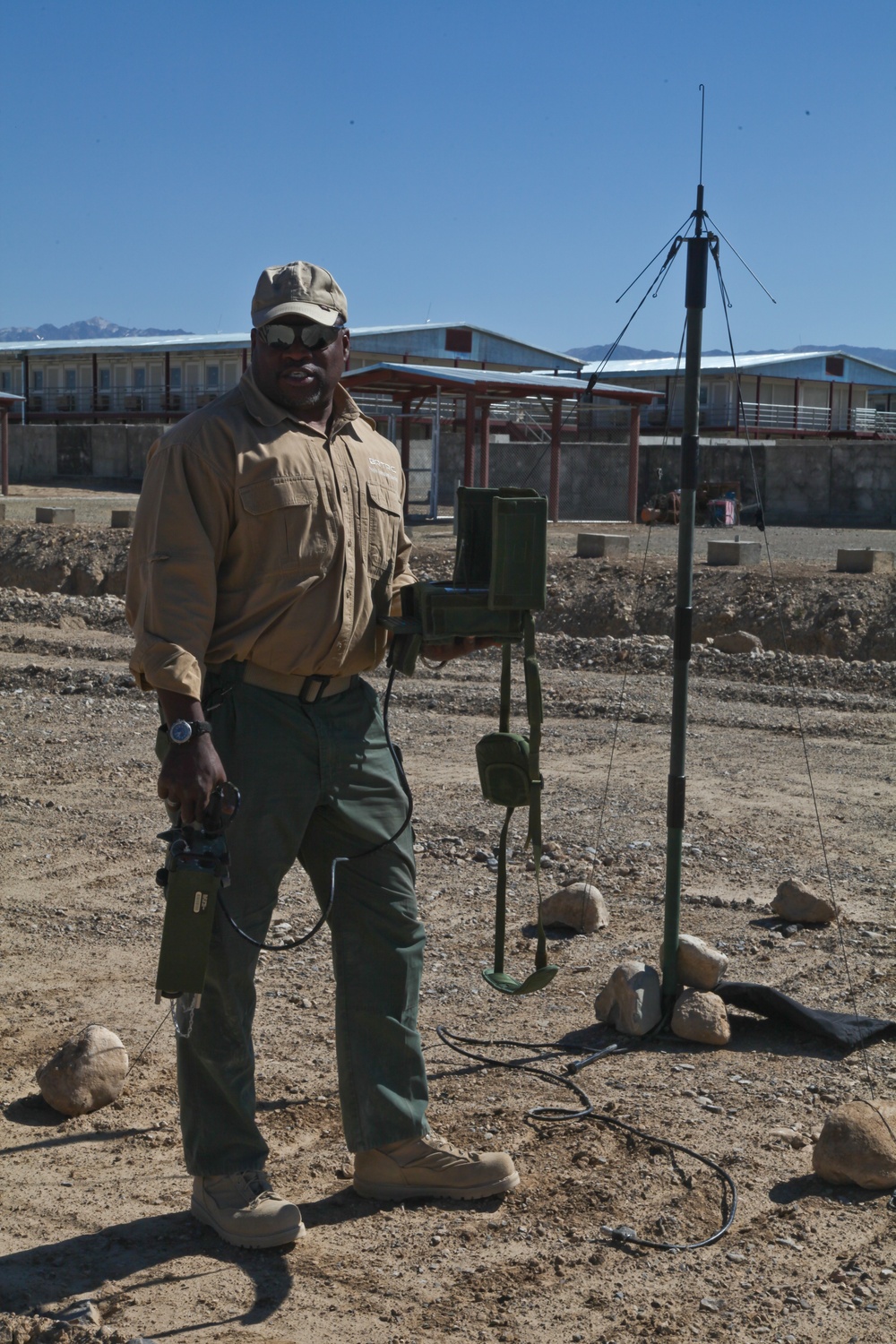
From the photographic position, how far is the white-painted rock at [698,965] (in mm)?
4566

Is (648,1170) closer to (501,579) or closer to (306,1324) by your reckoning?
(306,1324)

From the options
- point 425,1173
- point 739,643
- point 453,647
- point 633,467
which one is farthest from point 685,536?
point 633,467

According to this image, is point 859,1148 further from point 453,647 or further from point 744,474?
point 744,474

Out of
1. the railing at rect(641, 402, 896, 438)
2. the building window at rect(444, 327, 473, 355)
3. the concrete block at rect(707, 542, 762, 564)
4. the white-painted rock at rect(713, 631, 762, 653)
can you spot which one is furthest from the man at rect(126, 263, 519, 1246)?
the building window at rect(444, 327, 473, 355)

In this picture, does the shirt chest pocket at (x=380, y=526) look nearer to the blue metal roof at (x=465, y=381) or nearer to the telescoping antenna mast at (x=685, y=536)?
the telescoping antenna mast at (x=685, y=536)

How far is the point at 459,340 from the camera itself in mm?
54438

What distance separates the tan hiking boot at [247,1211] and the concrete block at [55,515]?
68.5 feet

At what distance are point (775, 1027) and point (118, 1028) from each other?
2.12 meters

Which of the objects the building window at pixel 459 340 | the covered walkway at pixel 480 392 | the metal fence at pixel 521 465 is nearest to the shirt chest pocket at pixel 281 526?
the covered walkway at pixel 480 392

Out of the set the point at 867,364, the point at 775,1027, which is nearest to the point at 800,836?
the point at 775,1027

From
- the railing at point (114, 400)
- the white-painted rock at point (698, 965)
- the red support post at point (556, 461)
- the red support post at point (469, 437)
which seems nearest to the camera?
the white-painted rock at point (698, 965)

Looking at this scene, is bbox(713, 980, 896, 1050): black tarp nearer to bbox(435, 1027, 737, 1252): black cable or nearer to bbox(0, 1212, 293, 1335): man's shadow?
bbox(435, 1027, 737, 1252): black cable

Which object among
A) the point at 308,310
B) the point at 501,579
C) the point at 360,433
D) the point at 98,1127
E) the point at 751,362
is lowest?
the point at 98,1127

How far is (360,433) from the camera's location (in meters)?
3.35
